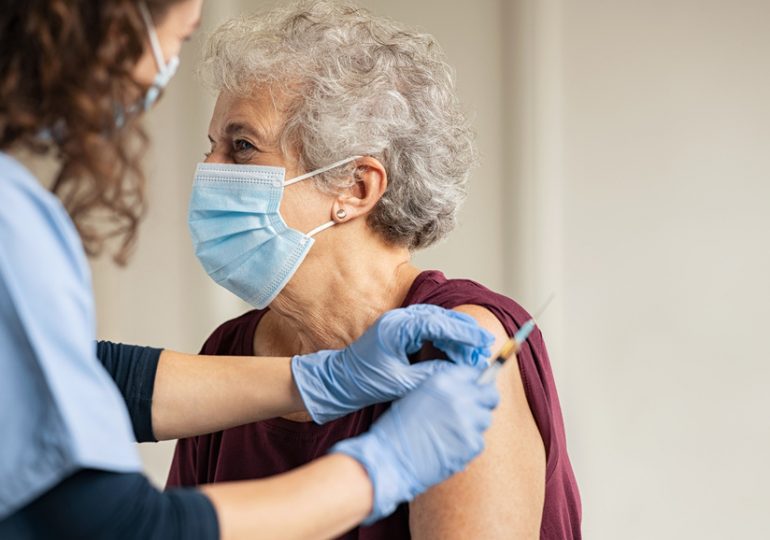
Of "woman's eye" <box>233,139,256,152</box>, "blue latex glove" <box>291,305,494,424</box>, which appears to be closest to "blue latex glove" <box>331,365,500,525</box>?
"blue latex glove" <box>291,305,494,424</box>

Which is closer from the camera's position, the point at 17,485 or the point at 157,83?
the point at 17,485

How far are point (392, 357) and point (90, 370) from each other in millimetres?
517

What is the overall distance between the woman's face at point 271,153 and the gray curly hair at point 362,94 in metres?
0.02

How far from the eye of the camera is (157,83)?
1.07 metres

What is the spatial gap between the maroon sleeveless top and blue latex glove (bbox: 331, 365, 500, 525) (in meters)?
0.39

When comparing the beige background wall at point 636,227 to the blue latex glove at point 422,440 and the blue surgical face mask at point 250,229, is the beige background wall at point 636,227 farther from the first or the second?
the blue latex glove at point 422,440

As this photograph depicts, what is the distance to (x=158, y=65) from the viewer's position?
1.05m

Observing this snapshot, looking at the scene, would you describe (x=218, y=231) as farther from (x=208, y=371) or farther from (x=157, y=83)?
(x=157, y=83)

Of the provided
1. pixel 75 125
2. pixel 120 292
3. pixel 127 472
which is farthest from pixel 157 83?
pixel 120 292

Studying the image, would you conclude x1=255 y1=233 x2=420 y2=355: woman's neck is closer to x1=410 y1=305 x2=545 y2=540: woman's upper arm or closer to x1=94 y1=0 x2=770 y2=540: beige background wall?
x1=410 y1=305 x2=545 y2=540: woman's upper arm

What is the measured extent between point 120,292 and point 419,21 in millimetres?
1218

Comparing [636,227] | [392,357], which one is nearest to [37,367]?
[392,357]

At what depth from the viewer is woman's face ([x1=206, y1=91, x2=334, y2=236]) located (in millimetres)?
1626

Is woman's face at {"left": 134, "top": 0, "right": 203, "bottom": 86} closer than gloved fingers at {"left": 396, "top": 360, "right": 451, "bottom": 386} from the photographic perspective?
Yes
